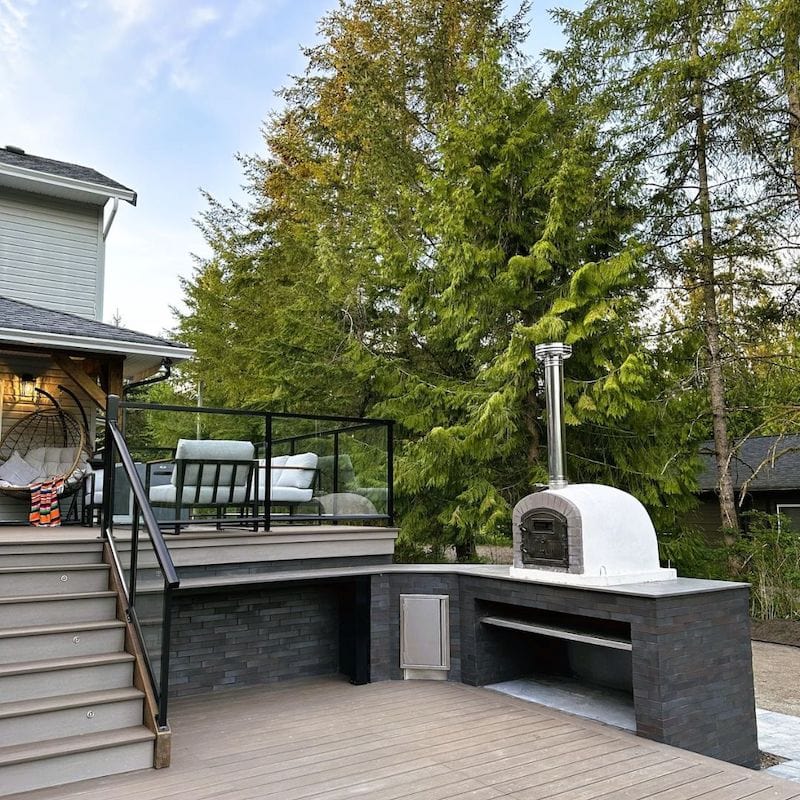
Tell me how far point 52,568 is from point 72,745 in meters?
1.40

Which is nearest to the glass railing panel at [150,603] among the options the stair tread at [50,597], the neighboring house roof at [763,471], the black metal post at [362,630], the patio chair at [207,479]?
the stair tread at [50,597]

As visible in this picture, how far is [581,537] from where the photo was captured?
195 inches

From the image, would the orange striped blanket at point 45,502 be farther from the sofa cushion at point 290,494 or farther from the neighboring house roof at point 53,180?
the neighboring house roof at point 53,180

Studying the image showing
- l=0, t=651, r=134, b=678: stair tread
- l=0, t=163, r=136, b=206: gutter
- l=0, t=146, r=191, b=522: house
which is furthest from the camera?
l=0, t=163, r=136, b=206: gutter

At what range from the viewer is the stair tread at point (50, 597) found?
442 centimetres

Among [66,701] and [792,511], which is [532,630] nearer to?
[66,701]

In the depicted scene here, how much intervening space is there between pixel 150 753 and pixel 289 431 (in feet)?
11.5

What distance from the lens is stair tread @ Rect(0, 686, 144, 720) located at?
374 centimetres

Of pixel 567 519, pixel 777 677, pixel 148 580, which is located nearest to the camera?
pixel 148 580

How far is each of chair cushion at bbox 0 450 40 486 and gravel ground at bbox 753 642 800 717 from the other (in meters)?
7.58

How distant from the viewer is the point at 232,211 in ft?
52.6

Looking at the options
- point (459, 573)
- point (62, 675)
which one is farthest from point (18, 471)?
point (459, 573)

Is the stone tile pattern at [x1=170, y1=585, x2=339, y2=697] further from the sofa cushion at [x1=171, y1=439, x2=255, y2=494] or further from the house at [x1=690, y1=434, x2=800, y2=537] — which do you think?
the house at [x1=690, y1=434, x2=800, y2=537]

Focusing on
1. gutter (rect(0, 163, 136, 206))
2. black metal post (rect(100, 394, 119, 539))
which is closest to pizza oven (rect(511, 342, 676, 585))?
black metal post (rect(100, 394, 119, 539))
